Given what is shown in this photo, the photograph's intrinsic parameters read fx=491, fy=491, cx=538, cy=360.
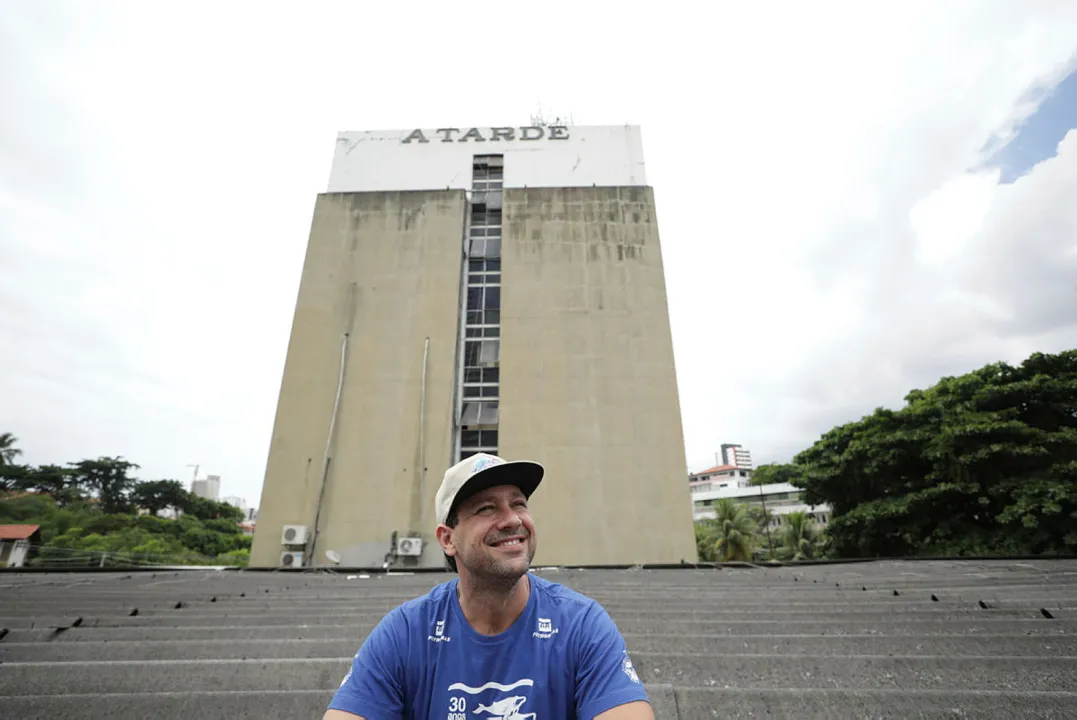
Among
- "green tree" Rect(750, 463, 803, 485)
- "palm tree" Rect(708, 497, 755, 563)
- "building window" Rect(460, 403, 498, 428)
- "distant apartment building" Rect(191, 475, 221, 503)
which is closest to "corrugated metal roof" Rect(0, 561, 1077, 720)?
"building window" Rect(460, 403, 498, 428)

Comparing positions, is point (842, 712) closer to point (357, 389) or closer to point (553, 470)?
point (553, 470)

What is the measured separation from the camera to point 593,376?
18.3 metres

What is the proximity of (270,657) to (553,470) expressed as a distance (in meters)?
13.9

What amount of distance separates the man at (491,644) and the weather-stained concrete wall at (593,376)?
14825 millimetres

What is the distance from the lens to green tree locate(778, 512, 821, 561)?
33844 mm

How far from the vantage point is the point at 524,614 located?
184 cm

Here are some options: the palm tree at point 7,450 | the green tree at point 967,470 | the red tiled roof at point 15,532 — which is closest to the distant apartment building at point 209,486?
the palm tree at point 7,450

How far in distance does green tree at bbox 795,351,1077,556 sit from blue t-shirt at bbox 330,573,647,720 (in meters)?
19.9

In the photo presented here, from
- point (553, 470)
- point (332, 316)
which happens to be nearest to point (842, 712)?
point (553, 470)

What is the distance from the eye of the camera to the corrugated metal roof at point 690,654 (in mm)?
2555

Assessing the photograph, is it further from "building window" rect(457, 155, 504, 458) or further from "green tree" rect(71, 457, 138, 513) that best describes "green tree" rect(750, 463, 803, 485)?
"green tree" rect(71, 457, 138, 513)

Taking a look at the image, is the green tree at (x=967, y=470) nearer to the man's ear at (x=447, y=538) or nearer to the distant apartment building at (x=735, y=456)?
the man's ear at (x=447, y=538)

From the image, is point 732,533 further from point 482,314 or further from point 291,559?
point 291,559

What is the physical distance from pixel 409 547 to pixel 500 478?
50.3ft
